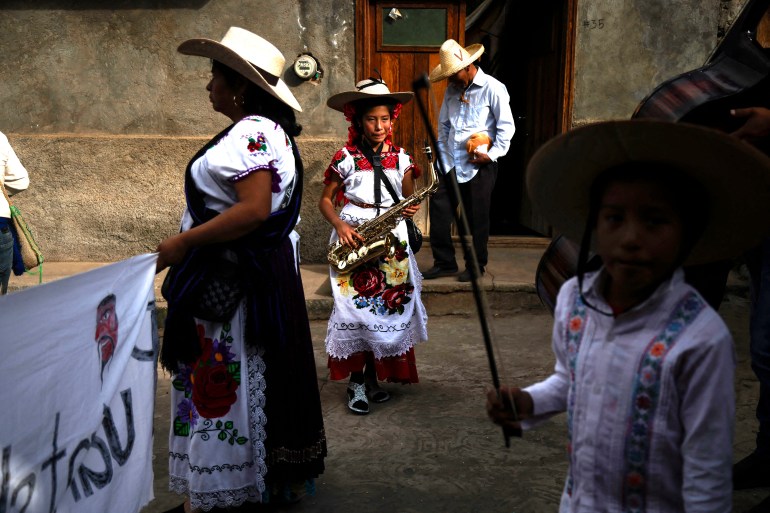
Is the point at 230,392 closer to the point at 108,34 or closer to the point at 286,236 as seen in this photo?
the point at 286,236

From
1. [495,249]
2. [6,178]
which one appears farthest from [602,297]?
[495,249]

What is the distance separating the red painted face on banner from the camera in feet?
7.68

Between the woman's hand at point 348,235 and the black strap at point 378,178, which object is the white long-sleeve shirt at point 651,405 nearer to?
the woman's hand at point 348,235

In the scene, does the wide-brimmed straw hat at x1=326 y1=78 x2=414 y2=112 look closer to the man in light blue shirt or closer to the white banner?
the man in light blue shirt

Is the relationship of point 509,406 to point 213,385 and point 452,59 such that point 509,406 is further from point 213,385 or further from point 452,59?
point 452,59

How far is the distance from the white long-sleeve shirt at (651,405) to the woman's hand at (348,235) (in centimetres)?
272

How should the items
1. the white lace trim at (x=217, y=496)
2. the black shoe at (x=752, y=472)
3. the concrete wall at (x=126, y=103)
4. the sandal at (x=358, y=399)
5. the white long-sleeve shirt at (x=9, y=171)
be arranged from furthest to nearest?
the concrete wall at (x=126, y=103), the white long-sleeve shirt at (x=9, y=171), the sandal at (x=358, y=399), the black shoe at (x=752, y=472), the white lace trim at (x=217, y=496)

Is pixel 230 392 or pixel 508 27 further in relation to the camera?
pixel 508 27

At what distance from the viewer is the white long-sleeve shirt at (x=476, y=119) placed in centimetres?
673

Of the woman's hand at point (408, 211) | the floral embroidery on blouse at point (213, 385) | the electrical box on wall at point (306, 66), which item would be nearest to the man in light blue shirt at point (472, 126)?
the electrical box on wall at point (306, 66)

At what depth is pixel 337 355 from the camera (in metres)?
4.54

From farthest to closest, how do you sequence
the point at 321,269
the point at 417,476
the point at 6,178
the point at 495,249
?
the point at 495,249
the point at 321,269
the point at 6,178
the point at 417,476

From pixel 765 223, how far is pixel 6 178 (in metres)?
5.31

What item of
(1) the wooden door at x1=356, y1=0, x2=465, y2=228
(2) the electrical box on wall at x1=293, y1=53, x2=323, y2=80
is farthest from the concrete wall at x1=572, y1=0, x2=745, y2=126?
(2) the electrical box on wall at x1=293, y1=53, x2=323, y2=80
